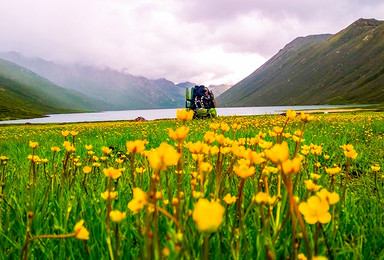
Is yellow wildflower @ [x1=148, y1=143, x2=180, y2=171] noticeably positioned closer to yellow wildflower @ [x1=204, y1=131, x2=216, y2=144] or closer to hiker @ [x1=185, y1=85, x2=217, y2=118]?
yellow wildflower @ [x1=204, y1=131, x2=216, y2=144]

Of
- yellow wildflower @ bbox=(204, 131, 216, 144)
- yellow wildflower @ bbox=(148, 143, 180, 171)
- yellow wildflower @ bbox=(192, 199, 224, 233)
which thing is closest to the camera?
yellow wildflower @ bbox=(192, 199, 224, 233)

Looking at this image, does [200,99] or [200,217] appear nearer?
[200,217]

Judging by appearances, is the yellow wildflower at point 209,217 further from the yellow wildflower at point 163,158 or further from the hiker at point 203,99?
the hiker at point 203,99

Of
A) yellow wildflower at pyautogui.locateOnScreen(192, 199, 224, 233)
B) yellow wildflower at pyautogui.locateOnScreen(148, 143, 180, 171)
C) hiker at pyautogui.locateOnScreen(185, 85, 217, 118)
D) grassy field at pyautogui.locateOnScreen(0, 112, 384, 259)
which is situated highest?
hiker at pyautogui.locateOnScreen(185, 85, 217, 118)

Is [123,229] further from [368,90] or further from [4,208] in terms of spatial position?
[368,90]

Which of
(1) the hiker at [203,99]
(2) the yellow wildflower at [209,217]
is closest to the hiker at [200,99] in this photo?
(1) the hiker at [203,99]

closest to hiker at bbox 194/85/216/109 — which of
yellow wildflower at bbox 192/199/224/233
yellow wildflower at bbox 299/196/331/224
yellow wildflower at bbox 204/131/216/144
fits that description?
yellow wildflower at bbox 204/131/216/144

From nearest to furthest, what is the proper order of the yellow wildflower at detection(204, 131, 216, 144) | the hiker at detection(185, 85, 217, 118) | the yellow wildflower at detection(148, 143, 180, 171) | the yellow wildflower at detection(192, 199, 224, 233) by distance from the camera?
1. the yellow wildflower at detection(192, 199, 224, 233)
2. the yellow wildflower at detection(148, 143, 180, 171)
3. the yellow wildflower at detection(204, 131, 216, 144)
4. the hiker at detection(185, 85, 217, 118)

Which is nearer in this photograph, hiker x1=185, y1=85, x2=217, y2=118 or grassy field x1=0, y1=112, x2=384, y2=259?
grassy field x1=0, y1=112, x2=384, y2=259

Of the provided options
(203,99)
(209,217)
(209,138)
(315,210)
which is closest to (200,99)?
(203,99)

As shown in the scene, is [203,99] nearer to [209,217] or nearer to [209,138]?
[209,138]

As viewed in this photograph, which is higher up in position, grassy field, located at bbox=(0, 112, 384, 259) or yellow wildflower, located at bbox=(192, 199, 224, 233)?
yellow wildflower, located at bbox=(192, 199, 224, 233)

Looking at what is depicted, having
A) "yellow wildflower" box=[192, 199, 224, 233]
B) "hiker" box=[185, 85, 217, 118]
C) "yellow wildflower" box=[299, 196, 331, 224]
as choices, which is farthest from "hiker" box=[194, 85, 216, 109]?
"yellow wildflower" box=[192, 199, 224, 233]

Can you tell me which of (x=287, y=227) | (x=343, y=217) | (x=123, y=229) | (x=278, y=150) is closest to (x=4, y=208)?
(x=123, y=229)
